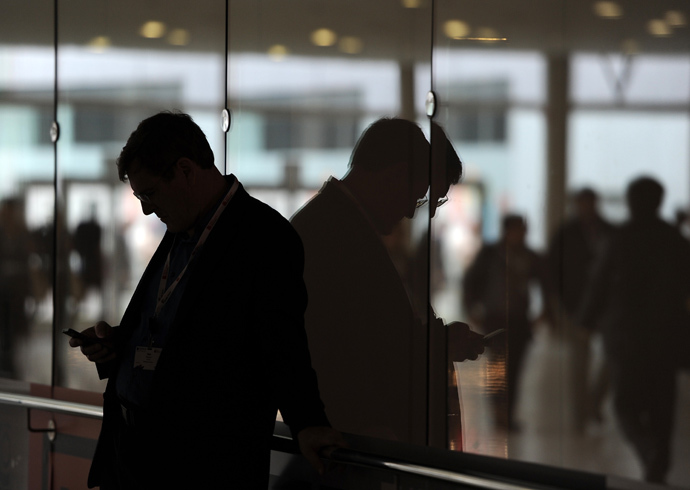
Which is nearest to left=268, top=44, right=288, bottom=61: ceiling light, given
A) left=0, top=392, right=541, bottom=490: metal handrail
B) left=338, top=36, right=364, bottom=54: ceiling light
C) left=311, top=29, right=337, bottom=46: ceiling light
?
left=311, top=29, right=337, bottom=46: ceiling light

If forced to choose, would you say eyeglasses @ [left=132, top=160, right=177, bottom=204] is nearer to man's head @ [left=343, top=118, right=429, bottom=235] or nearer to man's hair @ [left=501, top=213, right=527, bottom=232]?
man's head @ [left=343, top=118, right=429, bottom=235]

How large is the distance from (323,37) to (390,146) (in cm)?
52

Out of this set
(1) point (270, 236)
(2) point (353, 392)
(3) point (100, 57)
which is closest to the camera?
(1) point (270, 236)

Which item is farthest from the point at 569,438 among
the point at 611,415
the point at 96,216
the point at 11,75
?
the point at 11,75

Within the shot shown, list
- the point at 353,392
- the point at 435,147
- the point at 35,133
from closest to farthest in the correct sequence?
the point at 435,147
the point at 353,392
the point at 35,133

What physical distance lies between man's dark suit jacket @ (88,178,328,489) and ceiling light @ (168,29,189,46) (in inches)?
59.7

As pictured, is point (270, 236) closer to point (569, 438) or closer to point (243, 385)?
point (243, 385)

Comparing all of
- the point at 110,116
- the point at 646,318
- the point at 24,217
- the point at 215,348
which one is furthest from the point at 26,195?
the point at 646,318

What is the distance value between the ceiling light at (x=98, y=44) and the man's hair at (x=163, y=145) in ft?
5.70

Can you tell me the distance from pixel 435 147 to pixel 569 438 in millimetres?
928

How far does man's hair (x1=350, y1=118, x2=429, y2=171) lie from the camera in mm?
2797

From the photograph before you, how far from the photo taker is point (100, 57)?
13.6 feet

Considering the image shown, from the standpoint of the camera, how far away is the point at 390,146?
288cm

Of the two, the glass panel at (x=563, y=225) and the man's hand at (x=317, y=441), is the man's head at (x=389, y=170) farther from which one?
the man's hand at (x=317, y=441)
